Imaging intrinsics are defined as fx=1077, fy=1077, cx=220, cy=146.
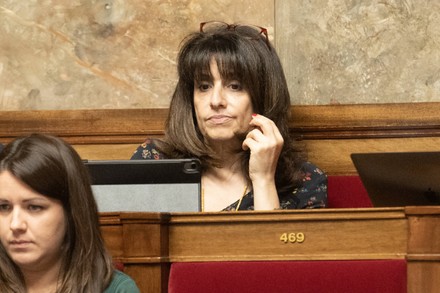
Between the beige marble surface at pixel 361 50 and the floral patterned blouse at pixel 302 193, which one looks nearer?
the floral patterned blouse at pixel 302 193

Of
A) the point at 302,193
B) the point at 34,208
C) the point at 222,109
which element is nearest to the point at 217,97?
the point at 222,109

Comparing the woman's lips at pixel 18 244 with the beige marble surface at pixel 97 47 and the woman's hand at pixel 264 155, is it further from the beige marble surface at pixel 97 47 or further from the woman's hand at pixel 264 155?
the beige marble surface at pixel 97 47

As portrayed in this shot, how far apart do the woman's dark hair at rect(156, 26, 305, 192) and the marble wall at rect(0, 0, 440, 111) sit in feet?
1.05

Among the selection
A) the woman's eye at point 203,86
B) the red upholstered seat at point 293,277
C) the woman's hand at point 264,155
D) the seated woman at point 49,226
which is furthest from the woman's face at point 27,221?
the woman's eye at point 203,86

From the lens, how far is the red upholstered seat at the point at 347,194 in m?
2.89

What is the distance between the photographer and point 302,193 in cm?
279

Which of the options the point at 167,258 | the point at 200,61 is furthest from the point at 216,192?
the point at 167,258

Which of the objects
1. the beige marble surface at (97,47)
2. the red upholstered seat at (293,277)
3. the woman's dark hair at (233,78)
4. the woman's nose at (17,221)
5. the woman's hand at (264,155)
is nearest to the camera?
the woman's nose at (17,221)

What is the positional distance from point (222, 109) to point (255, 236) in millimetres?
602

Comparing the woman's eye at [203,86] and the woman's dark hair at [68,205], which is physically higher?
the woman's eye at [203,86]

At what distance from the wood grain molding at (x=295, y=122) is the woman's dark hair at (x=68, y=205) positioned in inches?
43.5

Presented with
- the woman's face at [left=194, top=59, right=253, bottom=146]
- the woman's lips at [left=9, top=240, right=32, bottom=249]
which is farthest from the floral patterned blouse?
the woman's lips at [left=9, top=240, right=32, bottom=249]

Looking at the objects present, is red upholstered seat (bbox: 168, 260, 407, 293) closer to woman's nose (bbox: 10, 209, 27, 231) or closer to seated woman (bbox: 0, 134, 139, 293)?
seated woman (bbox: 0, 134, 139, 293)

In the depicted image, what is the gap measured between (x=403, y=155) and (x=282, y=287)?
0.38m
